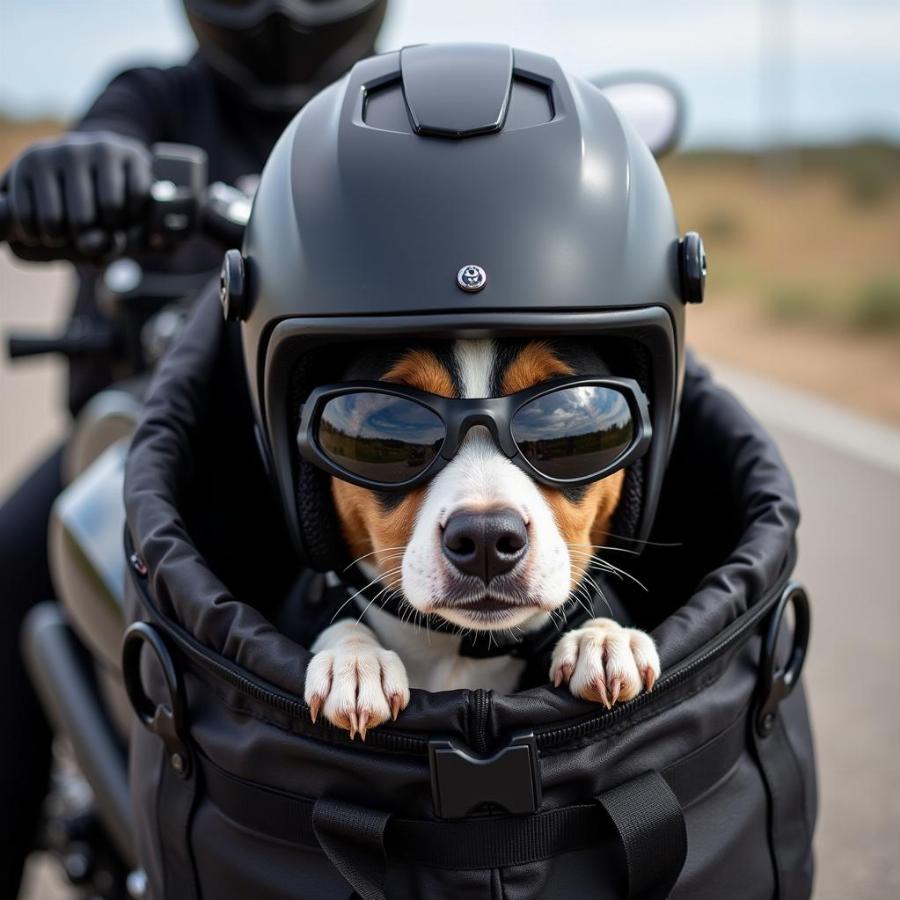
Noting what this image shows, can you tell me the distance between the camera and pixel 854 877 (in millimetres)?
2732

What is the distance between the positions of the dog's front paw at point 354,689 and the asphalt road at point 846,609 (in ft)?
5.63

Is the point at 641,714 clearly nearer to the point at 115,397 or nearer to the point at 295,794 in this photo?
the point at 295,794

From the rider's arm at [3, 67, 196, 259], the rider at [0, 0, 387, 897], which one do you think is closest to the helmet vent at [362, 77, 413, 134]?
the rider's arm at [3, 67, 196, 259]

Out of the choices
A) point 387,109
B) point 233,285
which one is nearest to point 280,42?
point 387,109

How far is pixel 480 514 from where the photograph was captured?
4.86ft

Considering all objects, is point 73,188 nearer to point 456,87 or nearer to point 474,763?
Result: point 456,87

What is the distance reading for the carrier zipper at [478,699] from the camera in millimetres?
1297

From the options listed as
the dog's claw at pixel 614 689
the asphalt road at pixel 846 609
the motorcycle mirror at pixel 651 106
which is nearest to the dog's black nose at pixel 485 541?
the dog's claw at pixel 614 689

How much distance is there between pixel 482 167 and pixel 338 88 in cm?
38

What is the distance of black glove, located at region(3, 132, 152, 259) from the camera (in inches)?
71.3

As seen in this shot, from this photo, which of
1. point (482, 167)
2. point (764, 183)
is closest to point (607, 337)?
point (482, 167)

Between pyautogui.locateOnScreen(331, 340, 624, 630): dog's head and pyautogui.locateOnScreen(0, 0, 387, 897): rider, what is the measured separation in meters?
1.10

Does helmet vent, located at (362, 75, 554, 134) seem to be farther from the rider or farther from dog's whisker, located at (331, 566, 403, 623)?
the rider

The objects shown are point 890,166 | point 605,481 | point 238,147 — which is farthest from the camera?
point 890,166
